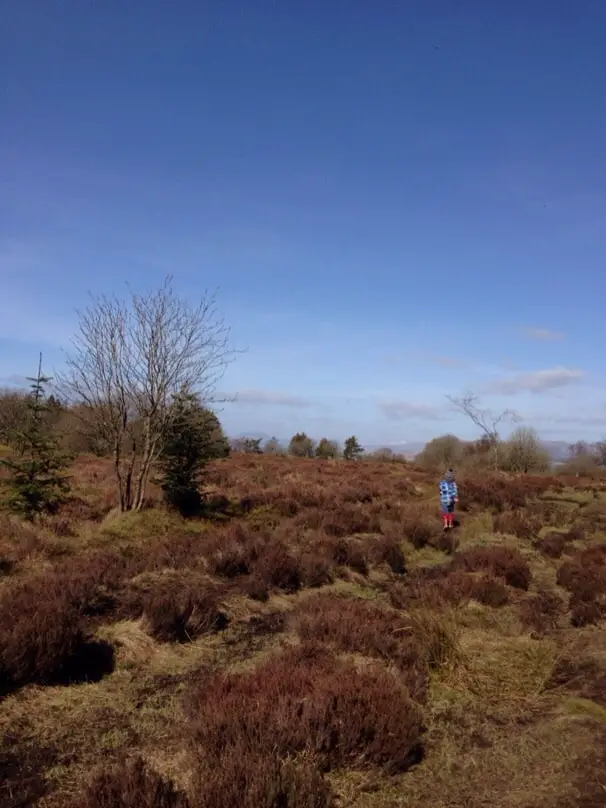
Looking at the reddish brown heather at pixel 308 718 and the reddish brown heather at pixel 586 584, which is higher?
the reddish brown heather at pixel 308 718

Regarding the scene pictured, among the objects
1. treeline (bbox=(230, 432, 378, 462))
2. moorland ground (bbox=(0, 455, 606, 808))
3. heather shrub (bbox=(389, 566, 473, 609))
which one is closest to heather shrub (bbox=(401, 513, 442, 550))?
moorland ground (bbox=(0, 455, 606, 808))

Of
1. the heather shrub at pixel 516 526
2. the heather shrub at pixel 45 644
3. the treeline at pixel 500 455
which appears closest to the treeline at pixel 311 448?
the treeline at pixel 500 455

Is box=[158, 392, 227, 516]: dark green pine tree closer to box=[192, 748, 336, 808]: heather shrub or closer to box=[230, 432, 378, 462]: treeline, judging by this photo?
box=[192, 748, 336, 808]: heather shrub

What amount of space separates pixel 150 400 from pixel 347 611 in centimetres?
777

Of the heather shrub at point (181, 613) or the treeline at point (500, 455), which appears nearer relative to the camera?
the heather shrub at point (181, 613)

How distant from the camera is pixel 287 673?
500 centimetres

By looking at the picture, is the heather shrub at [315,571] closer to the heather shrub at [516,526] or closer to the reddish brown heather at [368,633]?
the reddish brown heather at [368,633]

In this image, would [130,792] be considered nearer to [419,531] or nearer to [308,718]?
[308,718]

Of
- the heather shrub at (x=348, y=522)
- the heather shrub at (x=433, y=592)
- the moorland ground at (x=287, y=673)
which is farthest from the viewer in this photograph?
the heather shrub at (x=348, y=522)

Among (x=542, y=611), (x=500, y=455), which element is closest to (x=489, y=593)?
(x=542, y=611)

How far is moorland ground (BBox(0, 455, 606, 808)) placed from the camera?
3846mm

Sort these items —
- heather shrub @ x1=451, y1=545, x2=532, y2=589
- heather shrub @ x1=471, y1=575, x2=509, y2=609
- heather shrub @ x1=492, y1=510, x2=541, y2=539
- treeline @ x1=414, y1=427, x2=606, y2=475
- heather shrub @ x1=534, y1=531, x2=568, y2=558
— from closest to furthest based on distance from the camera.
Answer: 1. heather shrub @ x1=471, y1=575, x2=509, y2=609
2. heather shrub @ x1=451, y1=545, x2=532, y2=589
3. heather shrub @ x1=534, y1=531, x2=568, y2=558
4. heather shrub @ x1=492, y1=510, x2=541, y2=539
5. treeline @ x1=414, y1=427, x2=606, y2=475

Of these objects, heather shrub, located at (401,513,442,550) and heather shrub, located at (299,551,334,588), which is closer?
heather shrub, located at (299,551,334,588)

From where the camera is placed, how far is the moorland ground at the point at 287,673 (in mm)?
3846
